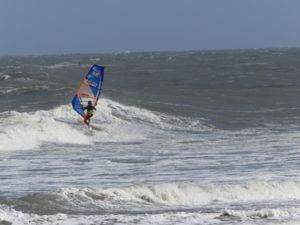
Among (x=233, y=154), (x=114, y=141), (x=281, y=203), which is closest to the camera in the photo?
(x=281, y=203)

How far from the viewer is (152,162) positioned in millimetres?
16219

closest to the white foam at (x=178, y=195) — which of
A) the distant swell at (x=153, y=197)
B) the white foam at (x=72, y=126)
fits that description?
the distant swell at (x=153, y=197)

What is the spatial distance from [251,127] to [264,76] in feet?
99.9

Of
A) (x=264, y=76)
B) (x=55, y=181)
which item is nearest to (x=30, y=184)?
(x=55, y=181)

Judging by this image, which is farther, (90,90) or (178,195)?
(90,90)

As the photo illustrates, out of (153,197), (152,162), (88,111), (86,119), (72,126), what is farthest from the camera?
(72,126)

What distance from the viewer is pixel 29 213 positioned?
1057 centimetres

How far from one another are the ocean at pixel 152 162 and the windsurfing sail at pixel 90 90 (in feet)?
2.95

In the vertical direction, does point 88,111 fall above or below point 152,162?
above

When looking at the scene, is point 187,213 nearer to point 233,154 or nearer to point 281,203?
point 281,203

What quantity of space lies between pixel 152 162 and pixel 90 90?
6.67 m

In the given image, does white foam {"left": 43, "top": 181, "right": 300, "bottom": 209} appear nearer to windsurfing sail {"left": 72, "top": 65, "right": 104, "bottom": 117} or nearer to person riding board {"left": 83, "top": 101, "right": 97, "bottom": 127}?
person riding board {"left": 83, "top": 101, "right": 97, "bottom": 127}

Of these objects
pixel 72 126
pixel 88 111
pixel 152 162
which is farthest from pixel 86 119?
pixel 152 162

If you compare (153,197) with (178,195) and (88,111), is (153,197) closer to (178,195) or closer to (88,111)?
(178,195)
